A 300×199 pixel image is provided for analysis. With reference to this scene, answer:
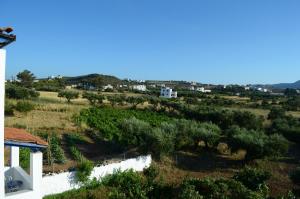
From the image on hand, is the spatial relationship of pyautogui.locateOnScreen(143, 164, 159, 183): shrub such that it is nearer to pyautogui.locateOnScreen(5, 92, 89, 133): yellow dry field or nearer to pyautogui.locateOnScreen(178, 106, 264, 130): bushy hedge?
pyautogui.locateOnScreen(5, 92, 89, 133): yellow dry field

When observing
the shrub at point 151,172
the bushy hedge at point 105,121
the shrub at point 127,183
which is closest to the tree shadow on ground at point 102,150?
the bushy hedge at point 105,121

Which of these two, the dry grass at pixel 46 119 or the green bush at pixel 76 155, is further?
the dry grass at pixel 46 119

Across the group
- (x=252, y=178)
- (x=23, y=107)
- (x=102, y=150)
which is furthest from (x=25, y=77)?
(x=252, y=178)

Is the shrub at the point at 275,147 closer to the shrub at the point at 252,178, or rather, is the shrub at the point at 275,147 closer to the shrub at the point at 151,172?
the shrub at the point at 252,178

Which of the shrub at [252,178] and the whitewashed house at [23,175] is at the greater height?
the whitewashed house at [23,175]

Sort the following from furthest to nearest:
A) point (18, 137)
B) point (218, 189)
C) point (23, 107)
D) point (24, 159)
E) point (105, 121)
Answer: point (105, 121)
point (23, 107)
point (24, 159)
point (218, 189)
point (18, 137)

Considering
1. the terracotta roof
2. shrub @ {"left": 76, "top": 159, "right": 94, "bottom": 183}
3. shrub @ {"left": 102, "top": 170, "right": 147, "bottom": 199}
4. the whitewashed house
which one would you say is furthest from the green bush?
the terracotta roof

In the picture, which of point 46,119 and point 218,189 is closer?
point 218,189

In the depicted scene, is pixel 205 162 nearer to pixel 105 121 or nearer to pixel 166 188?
pixel 166 188

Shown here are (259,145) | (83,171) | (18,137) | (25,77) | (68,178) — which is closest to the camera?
(18,137)

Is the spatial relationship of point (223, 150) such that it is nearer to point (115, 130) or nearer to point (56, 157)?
point (115, 130)

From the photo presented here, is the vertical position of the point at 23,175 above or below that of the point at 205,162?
above

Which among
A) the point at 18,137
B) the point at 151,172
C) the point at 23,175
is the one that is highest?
the point at 18,137

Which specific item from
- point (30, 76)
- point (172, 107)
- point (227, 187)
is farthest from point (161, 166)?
point (30, 76)
